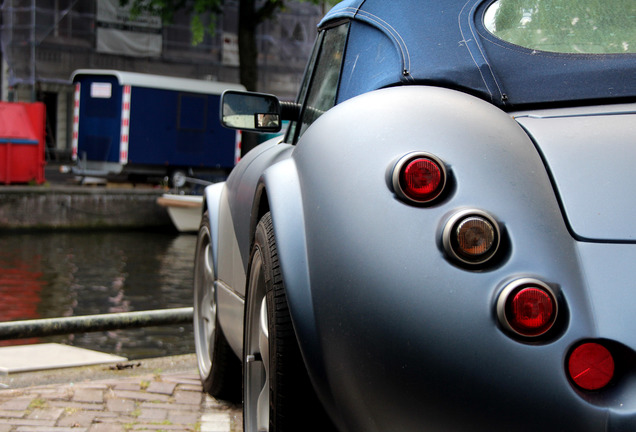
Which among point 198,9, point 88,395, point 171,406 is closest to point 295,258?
point 171,406

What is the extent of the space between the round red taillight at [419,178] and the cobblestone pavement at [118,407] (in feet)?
6.82

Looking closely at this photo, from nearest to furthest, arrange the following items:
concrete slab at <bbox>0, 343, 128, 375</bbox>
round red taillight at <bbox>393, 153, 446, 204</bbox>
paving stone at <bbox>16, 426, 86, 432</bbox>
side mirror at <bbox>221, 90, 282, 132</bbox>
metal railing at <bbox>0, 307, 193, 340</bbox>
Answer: round red taillight at <bbox>393, 153, 446, 204</bbox>, side mirror at <bbox>221, 90, 282, 132</bbox>, paving stone at <bbox>16, 426, 86, 432</bbox>, metal railing at <bbox>0, 307, 193, 340</bbox>, concrete slab at <bbox>0, 343, 128, 375</bbox>

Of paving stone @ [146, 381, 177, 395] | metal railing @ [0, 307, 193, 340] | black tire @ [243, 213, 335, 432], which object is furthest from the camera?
metal railing @ [0, 307, 193, 340]

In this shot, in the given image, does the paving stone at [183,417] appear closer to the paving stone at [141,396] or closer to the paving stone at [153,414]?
the paving stone at [153,414]

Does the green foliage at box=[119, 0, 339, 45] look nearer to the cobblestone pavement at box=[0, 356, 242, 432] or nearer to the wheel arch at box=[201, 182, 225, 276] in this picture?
the wheel arch at box=[201, 182, 225, 276]

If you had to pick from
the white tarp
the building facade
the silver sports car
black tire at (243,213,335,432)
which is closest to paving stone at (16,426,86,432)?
the silver sports car

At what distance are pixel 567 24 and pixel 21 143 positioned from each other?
17.3 metres

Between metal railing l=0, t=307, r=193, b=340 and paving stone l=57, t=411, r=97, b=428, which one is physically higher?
metal railing l=0, t=307, r=193, b=340

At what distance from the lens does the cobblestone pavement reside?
12.4 ft

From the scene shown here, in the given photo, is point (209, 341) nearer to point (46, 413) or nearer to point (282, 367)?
point (46, 413)

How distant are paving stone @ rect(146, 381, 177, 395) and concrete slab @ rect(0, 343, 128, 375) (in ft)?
2.28

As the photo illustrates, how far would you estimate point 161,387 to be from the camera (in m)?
4.47

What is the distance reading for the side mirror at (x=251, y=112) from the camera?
3541 millimetres

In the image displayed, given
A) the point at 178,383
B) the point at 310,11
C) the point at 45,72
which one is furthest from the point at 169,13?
the point at 178,383
